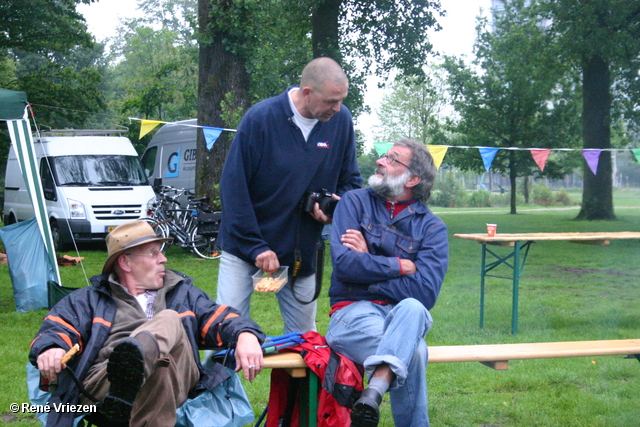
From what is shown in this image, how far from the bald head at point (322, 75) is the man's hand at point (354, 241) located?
2.32 feet

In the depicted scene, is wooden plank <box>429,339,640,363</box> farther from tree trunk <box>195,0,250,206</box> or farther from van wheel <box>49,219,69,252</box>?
van wheel <box>49,219,69,252</box>

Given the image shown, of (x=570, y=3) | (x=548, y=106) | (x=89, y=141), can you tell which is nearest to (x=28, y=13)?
(x=89, y=141)

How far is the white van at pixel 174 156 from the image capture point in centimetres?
1479

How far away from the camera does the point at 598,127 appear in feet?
69.2

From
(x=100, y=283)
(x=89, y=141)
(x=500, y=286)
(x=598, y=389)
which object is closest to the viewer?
(x=100, y=283)

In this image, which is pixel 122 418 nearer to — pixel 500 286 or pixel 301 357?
pixel 301 357

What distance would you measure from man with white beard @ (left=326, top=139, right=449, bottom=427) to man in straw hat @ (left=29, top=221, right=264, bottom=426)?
50 cm

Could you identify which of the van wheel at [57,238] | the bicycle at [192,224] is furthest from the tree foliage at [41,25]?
the bicycle at [192,224]

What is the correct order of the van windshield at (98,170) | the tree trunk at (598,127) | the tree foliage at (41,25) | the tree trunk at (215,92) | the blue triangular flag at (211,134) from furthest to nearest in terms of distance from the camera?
the tree trunk at (598,127) < the tree foliage at (41,25) < the van windshield at (98,170) < the tree trunk at (215,92) < the blue triangular flag at (211,134)

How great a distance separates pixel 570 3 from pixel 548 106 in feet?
33.5

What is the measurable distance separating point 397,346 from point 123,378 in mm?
1146

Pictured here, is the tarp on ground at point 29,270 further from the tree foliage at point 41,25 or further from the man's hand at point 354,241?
the tree foliage at point 41,25

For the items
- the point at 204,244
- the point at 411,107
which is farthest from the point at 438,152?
the point at 411,107

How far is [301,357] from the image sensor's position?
3189mm
